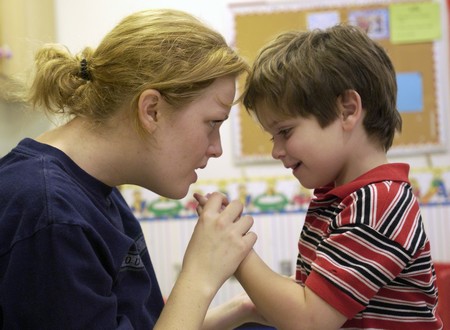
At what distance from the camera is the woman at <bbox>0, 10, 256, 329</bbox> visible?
0.82 metres

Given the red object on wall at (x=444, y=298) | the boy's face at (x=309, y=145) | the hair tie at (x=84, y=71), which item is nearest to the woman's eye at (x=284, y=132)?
the boy's face at (x=309, y=145)

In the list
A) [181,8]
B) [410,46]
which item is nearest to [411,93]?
[410,46]

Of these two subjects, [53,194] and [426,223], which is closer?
[53,194]

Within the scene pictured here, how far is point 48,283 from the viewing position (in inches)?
31.9

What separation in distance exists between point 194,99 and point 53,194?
308 millimetres

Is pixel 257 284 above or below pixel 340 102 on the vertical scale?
below

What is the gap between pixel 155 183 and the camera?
41.9 inches

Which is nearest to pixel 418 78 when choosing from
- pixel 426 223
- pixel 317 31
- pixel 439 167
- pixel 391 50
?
pixel 391 50

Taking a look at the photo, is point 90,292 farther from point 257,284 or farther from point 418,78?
point 418,78

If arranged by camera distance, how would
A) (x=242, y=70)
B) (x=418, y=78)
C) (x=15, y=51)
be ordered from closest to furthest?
(x=242, y=70)
(x=15, y=51)
(x=418, y=78)

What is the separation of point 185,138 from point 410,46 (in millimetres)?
1948

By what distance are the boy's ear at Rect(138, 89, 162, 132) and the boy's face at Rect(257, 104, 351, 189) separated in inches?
7.9

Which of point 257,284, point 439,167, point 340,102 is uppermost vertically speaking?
point 340,102

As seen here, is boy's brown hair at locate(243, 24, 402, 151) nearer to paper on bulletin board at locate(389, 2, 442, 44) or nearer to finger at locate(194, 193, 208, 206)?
finger at locate(194, 193, 208, 206)
